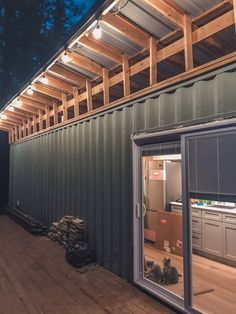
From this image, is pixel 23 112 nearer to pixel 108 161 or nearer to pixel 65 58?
pixel 65 58

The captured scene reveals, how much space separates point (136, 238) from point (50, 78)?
367 centimetres

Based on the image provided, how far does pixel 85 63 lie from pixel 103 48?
0.59 meters

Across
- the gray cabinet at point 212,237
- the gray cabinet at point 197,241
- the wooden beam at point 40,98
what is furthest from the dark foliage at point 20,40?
the gray cabinet at point 212,237

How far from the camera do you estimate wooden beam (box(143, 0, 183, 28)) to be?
3.38 meters

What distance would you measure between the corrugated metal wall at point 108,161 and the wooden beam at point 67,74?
2.75 feet

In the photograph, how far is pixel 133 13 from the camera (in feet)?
12.2

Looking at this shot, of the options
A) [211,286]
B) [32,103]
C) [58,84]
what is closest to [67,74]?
[58,84]

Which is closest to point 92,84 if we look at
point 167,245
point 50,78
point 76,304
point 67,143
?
→ point 50,78

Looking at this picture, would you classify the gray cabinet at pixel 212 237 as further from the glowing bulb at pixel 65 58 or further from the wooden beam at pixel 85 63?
the glowing bulb at pixel 65 58

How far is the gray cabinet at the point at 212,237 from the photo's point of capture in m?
5.12

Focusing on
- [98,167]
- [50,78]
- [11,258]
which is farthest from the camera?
[50,78]

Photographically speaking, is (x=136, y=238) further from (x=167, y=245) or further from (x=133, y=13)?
(x=133, y=13)

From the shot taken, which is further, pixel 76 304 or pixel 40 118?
pixel 40 118

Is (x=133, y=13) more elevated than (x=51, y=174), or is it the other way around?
(x=133, y=13)
